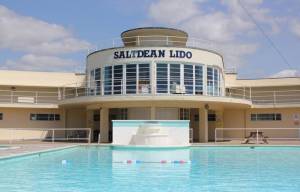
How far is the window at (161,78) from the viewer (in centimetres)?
2511

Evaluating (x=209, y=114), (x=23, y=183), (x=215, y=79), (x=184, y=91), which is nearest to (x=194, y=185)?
(x=23, y=183)

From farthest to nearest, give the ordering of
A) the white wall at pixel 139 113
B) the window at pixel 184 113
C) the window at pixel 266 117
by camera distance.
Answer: the window at pixel 266 117, the window at pixel 184 113, the white wall at pixel 139 113

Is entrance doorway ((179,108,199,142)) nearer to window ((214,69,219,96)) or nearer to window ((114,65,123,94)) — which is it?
window ((214,69,219,96))

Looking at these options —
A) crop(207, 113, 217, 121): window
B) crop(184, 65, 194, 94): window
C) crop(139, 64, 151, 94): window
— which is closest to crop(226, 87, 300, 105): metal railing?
crop(207, 113, 217, 121): window

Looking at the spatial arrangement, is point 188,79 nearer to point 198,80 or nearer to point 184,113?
point 198,80

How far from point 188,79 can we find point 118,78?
4215mm

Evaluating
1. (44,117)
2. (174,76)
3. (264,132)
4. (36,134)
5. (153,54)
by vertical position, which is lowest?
(36,134)

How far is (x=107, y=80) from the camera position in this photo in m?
26.3

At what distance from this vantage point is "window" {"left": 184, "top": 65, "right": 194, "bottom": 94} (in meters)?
25.4

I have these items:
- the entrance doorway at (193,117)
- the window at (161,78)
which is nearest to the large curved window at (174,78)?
the window at (161,78)

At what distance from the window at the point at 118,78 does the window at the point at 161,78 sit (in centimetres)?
223

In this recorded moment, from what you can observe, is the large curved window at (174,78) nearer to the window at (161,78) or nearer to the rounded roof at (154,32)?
the window at (161,78)

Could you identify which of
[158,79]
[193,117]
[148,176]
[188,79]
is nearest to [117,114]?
[158,79]

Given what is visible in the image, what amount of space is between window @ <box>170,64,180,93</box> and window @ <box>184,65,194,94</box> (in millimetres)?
462
